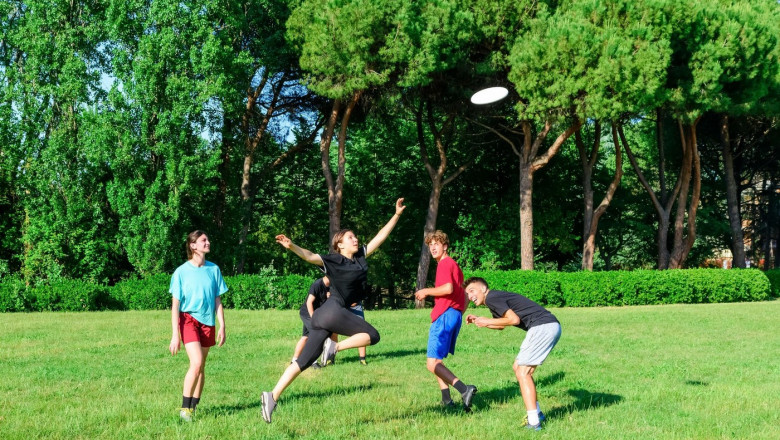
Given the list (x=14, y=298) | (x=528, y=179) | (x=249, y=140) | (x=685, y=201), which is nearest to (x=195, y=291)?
(x=14, y=298)

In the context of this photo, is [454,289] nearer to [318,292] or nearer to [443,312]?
[443,312]

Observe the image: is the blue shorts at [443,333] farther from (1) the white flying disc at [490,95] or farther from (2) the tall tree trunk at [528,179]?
(2) the tall tree trunk at [528,179]

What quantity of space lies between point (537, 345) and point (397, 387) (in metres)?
2.59

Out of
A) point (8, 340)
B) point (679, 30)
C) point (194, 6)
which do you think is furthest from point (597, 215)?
point (8, 340)

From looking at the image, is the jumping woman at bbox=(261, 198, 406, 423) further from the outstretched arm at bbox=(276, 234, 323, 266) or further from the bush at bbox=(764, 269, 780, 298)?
the bush at bbox=(764, 269, 780, 298)

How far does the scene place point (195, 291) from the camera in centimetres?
680

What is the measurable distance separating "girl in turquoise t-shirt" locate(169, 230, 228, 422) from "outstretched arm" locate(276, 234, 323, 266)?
38.0 inches

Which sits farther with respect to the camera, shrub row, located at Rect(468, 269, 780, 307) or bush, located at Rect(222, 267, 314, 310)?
shrub row, located at Rect(468, 269, 780, 307)

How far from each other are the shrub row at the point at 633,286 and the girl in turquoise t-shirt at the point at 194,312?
16767 mm

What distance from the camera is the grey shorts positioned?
6.43 meters

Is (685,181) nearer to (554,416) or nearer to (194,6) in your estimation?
(194,6)

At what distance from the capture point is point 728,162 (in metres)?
30.7

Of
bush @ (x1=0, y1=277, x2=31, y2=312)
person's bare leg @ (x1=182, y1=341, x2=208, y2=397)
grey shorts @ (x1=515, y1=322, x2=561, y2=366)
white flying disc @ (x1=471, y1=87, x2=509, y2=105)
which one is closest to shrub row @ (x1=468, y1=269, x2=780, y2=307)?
white flying disc @ (x1=471, y1=87, x2=509, y2=105)

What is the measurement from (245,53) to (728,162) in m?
20.7
